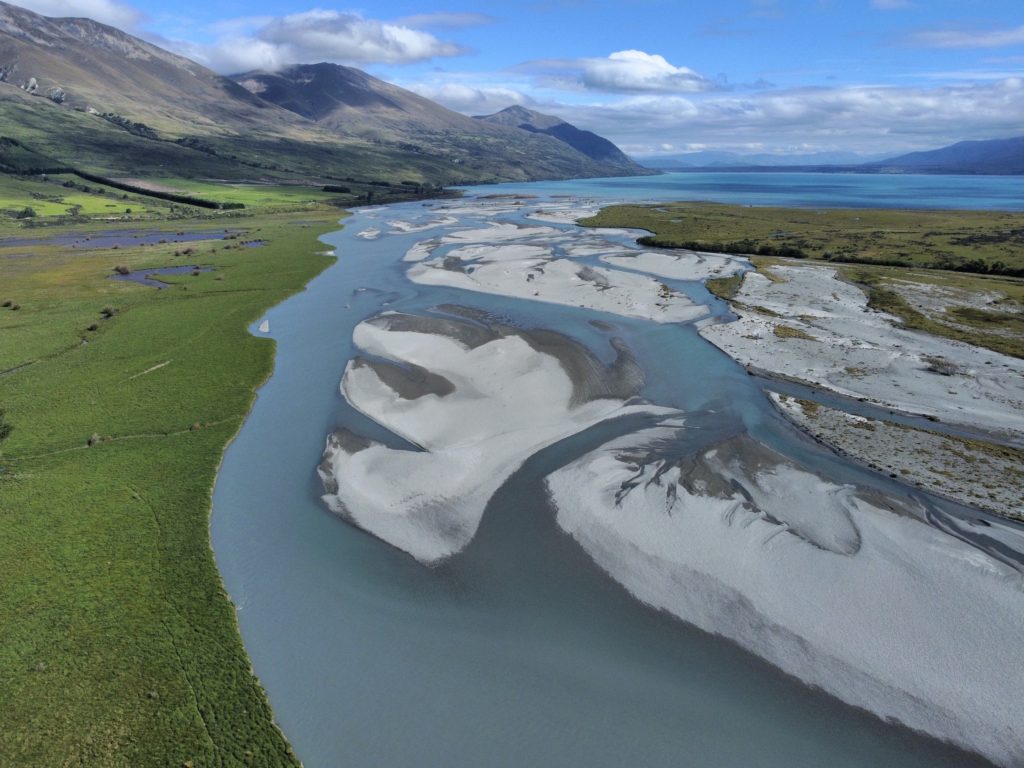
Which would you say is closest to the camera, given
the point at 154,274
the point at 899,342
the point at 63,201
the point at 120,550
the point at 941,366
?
the point at 120,550

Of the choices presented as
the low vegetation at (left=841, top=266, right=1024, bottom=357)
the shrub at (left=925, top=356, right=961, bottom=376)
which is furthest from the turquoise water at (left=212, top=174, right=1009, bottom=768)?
the low vegetation at (left=841, top=266, right=1024, bottom=357)

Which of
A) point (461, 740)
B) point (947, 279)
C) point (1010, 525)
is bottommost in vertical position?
point (461, 740)

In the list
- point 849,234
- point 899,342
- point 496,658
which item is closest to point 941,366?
point 899,342

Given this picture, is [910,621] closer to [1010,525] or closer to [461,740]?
[1010,525]

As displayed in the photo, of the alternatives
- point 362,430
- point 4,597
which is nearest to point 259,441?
point 362,430

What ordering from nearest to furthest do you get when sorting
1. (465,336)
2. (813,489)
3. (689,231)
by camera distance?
(813,489)
(465,336)
(689,231)

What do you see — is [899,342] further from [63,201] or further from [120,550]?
[63,201]

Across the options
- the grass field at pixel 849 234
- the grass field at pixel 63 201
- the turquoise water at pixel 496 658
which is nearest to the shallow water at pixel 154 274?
the turquoise water at pixel 496 658
